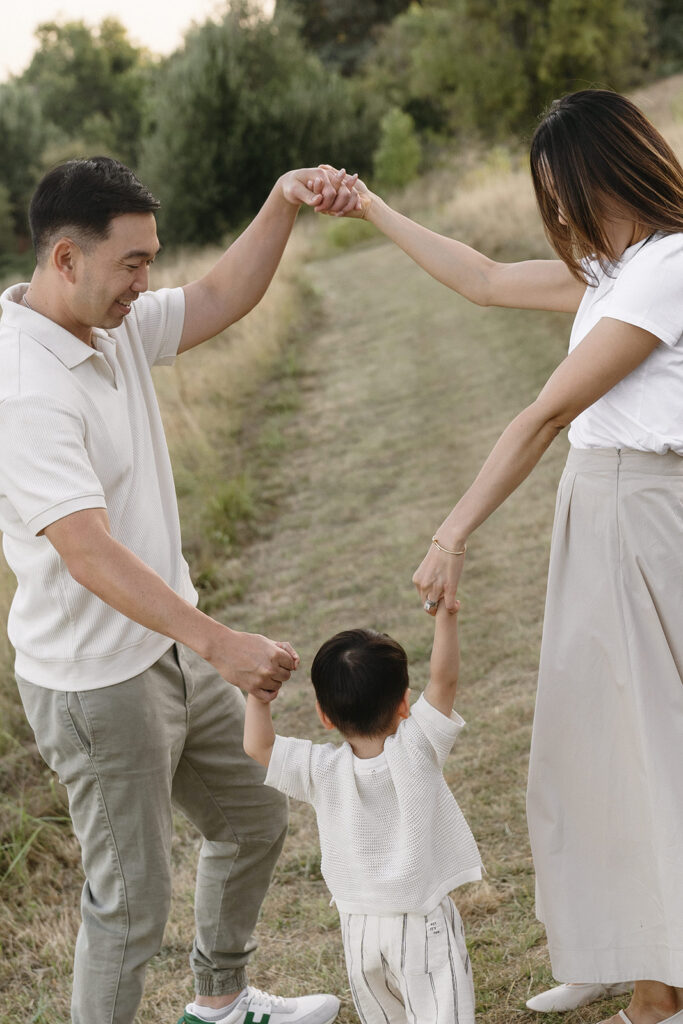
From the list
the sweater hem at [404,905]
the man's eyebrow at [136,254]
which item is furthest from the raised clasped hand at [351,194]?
the sweater hem at [404,905]

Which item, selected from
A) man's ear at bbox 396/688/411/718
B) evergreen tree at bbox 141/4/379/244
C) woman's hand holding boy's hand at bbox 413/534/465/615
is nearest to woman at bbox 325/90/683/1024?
woman's hand holding boy's hand at bbox 413/534/465/615

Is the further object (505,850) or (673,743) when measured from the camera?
(505,850)

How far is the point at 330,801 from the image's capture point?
7.05ft

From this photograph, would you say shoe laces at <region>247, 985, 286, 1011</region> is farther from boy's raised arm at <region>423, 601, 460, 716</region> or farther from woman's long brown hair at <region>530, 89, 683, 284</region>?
woman's long brown hair at <region>530, 89, 683, 284</region>

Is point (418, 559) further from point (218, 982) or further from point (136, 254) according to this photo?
point (136, 254)

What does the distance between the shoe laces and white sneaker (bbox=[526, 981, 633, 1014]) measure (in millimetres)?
651

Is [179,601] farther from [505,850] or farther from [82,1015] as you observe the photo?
[505,850]

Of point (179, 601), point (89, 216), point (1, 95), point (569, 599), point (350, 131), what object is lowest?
point (569, 599)

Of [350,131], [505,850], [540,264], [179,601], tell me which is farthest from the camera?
[350,131]

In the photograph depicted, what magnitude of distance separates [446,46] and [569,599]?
28.6 metres

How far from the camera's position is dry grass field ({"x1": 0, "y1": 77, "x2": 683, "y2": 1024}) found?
319cm

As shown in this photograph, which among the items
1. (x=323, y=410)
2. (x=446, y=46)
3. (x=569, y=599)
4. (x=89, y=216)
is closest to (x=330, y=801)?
(x=569, y=599)

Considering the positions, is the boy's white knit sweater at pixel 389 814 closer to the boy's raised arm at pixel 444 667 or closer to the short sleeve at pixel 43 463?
the boy's raised arm at pixel 444 667

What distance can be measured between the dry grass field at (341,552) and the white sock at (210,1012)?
0.79 feet
